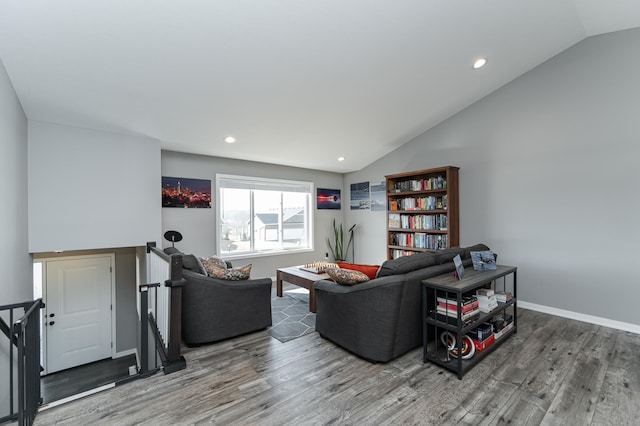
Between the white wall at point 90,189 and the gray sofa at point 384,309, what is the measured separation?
277 cm

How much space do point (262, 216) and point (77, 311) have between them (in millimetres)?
3368

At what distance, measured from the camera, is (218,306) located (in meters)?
3.07

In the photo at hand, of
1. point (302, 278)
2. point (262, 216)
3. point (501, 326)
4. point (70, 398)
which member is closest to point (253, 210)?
point (262, 216)

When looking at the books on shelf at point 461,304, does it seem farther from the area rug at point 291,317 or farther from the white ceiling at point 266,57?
the white ceiling at point 266,57

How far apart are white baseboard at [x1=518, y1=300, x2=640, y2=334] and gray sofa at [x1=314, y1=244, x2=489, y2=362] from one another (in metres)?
2.00

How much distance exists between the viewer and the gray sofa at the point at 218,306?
9.72 ft

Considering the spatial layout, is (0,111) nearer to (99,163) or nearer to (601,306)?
(99,163)

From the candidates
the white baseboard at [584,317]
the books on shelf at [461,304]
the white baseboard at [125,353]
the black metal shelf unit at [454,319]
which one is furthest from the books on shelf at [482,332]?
the white baseboard at [125,353]

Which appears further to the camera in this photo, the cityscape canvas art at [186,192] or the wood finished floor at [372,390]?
the cityscape canvas art at [186,192]

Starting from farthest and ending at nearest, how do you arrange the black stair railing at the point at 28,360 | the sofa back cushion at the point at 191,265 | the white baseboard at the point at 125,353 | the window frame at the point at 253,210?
the window frame at the point at 253,210, the white baseboard at the point at 125,353, the sofa back cushion at the point at 191,265, the black stair railing at the point at 28,360

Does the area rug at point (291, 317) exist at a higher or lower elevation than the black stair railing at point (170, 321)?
lower

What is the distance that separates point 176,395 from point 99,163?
3.02 m

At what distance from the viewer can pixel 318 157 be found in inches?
220

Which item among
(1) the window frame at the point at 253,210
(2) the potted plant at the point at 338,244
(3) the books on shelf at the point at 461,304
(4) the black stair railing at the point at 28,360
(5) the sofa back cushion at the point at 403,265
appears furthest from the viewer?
(2) the potted plant at the point at 338,244
